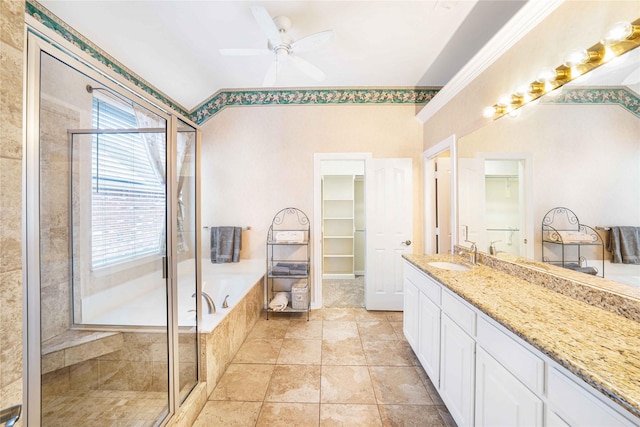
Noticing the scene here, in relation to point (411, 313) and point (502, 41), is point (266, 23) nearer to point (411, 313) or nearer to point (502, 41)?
point (502, 41)

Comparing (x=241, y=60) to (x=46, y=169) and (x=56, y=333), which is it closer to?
(x=46, y=169)

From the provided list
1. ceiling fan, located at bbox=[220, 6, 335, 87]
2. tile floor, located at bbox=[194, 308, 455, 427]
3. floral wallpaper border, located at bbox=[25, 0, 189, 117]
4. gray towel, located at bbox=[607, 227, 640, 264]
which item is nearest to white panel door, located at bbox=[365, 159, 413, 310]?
tile floor, located at bbox=[194, 308, 455, 427]

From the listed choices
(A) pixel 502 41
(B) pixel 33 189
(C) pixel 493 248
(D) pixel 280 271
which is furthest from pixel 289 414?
(A) pixel 502 41

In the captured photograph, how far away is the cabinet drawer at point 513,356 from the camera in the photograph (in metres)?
0.85

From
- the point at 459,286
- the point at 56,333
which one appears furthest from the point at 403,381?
the point at 56,333

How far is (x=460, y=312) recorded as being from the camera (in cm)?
133

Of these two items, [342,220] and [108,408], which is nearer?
[108,408]

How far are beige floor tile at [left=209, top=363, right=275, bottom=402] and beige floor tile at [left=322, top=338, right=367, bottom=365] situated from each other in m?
0.50

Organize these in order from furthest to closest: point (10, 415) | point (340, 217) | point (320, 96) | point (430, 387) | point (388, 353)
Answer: point (340, 217)
point (320, 96)
point (388, 353)
point (430, 387)
point (10, 415)

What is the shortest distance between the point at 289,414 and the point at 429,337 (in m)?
1.06

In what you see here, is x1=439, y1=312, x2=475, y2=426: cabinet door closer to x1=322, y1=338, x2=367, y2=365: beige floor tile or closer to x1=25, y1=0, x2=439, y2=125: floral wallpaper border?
x1=322, y1=338, x2=367, y2=365: beige floor tile

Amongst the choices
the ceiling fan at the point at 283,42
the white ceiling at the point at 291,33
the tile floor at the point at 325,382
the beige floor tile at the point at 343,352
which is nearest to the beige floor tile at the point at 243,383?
the tile floor at the point at 325,382

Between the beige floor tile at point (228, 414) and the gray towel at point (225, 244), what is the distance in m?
1.67

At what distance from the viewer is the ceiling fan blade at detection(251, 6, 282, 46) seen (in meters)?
1.54
